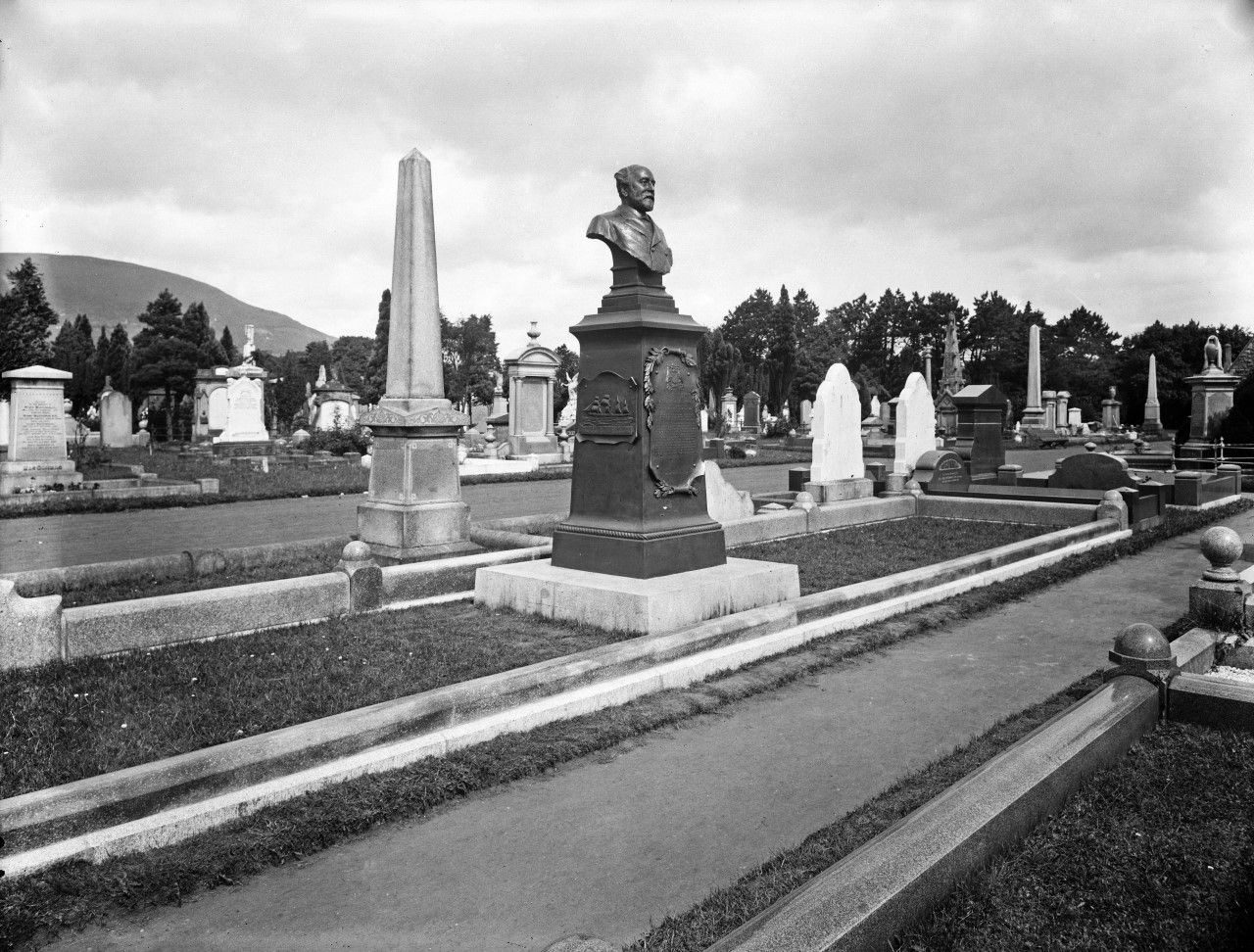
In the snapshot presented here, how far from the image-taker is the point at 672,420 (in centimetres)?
744

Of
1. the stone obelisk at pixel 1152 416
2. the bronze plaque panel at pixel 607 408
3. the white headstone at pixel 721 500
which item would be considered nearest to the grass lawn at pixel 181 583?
the bronze plaque panel at pixel 607 408

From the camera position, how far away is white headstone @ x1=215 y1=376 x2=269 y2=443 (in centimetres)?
3030

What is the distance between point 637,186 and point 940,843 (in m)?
6.11

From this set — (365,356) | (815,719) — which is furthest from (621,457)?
(365,356)

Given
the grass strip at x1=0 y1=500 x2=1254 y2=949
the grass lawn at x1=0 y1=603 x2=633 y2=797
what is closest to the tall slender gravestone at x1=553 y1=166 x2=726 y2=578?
the grass lawn at x1=0 y1=603 x2=633 y2=797

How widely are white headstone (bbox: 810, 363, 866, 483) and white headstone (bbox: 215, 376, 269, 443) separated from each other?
839 inches

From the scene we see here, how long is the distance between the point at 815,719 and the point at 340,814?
9.15 feet

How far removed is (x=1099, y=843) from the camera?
3697mm

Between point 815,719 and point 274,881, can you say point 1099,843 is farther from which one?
point 274,881

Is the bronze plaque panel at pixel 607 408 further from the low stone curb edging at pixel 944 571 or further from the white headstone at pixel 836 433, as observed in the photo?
the white headstone at pixel 836 433

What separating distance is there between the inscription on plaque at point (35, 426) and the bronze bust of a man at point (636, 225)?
15.0 m

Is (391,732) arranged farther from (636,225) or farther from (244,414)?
(244,414)

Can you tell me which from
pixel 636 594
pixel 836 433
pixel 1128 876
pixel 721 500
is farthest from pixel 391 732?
A: pixel 836 433

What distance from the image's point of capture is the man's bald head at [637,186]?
7816 mm
